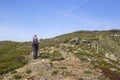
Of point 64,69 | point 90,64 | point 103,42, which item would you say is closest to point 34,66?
point 64,69

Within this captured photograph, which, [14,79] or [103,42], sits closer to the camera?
[14,79]

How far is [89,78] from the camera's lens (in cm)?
3547

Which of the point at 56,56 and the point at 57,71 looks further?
the point at 56,56

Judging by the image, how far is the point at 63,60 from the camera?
43.6m

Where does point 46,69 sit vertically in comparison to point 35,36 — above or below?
below

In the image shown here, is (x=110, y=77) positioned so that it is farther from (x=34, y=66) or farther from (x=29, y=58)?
(x=29, y=58)

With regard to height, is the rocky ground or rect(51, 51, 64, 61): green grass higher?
rect(51, 51, 64, 61): green grass

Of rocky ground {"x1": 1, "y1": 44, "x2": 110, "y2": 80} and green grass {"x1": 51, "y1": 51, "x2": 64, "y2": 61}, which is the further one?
green grass {"x1": 51, "y1": 51, "x2": 64, "y2": 61}

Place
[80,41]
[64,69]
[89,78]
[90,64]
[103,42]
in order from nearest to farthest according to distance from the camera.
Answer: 1. [89,78]
2. [64,69]
3. [90,64]
4. [80,41]
5. [103,42]

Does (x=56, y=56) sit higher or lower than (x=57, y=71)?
higher

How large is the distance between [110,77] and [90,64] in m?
5.66

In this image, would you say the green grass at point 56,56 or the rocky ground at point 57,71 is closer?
the rocky ground at point 57,71

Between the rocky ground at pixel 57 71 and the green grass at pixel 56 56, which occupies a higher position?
the green grass at pixel 56 56

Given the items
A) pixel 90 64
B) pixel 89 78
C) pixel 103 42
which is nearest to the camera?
pixel 89 78
